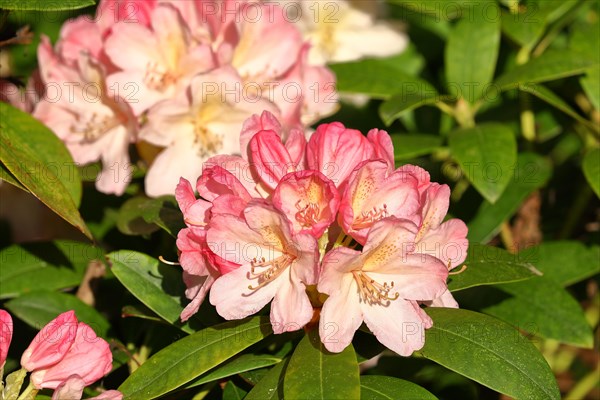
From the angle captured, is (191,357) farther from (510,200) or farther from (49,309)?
(510,200)

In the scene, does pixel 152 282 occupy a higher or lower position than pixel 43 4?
lower

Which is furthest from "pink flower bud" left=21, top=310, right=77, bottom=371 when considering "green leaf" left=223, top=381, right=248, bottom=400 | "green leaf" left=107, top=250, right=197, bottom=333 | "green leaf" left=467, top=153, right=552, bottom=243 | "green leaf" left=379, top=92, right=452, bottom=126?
"green leaf" left=467, top=153, right=552, bottom=243

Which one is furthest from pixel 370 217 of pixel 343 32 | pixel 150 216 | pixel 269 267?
pixel 343 32

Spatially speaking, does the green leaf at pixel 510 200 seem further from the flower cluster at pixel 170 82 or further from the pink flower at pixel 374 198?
the pink flower at pixel 374 198

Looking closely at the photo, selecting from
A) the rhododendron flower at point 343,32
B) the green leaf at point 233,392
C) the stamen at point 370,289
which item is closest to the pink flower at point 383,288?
the stamen at point 370,289

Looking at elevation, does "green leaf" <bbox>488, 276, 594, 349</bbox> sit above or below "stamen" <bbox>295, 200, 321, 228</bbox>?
below

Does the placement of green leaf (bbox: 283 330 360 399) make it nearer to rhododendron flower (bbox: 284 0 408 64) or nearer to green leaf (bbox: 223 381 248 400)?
green leaf (bbox: 223 381 248 400)
